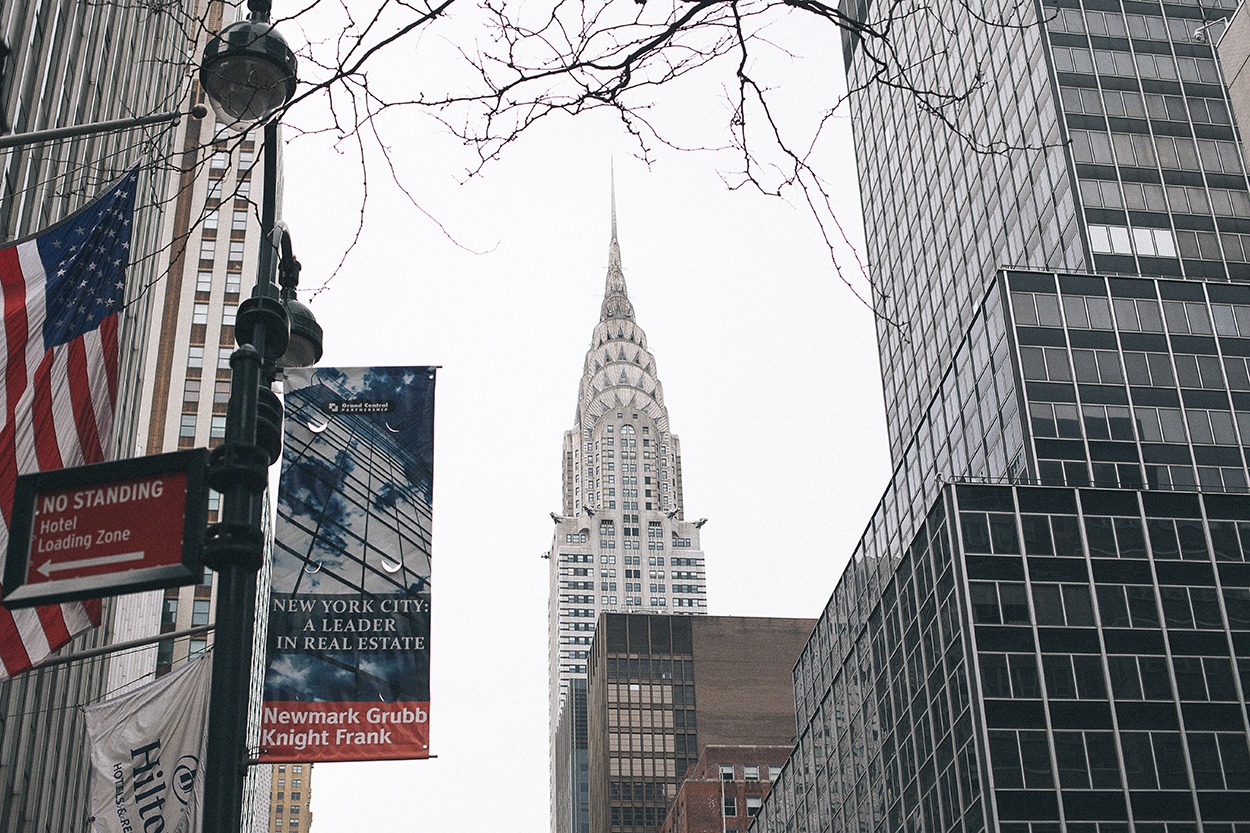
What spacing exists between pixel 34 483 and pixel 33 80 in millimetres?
29167

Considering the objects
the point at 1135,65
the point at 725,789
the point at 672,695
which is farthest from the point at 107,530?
the point at 672,695

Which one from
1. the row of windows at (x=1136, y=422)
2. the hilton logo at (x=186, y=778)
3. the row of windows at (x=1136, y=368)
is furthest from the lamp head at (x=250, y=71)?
the row of windows at (x=1136, y=368)

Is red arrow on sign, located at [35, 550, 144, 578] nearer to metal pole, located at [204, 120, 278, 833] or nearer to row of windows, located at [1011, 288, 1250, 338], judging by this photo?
metal pole, located at [204, 120, 278, 833]

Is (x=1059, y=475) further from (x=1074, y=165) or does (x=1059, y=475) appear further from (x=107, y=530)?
(x=107, y=530)

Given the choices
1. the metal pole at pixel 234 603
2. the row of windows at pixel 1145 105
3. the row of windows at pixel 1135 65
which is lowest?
the metal pole at pixel 234 603

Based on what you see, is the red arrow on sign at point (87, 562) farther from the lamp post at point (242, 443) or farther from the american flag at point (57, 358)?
the american flag at point (57, 358)

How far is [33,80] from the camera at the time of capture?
113 feet

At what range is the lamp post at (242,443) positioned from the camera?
7.85 m

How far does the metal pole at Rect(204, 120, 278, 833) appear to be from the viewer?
7.70 metres

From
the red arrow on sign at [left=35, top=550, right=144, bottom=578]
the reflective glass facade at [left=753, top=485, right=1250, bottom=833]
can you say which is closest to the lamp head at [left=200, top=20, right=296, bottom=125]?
the red arrow on sign at [left=35, top=550, right=144, bottom=578]

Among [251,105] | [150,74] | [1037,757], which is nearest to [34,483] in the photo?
[251,105]

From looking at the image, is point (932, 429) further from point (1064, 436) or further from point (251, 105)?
point (251, 105)

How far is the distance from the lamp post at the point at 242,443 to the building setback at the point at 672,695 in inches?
5608

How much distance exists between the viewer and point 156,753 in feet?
53.2
